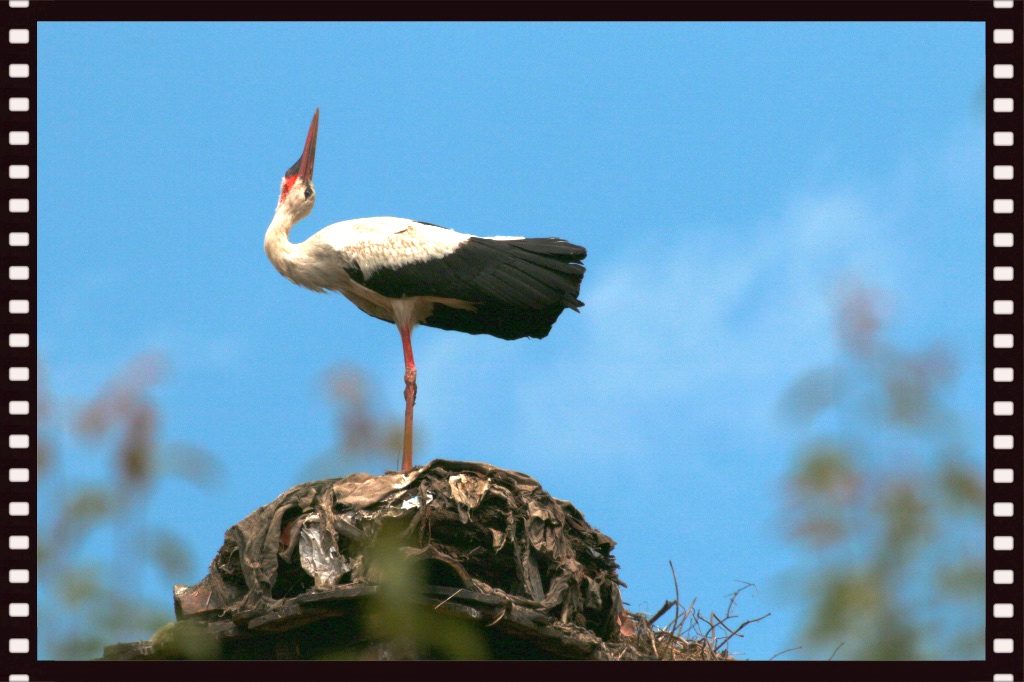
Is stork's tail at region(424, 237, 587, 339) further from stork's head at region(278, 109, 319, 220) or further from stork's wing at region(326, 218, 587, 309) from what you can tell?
stork's head at region(278, 109, 319, 220)

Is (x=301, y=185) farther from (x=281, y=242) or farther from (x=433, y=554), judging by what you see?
(x=433, y=554)

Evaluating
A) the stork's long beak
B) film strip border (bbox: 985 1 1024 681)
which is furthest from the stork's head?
film strip border (bbox: 985 1 1024 681)

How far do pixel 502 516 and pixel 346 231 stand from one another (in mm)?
3459

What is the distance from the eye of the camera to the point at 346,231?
11.7 m

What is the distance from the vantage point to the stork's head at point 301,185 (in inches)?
488

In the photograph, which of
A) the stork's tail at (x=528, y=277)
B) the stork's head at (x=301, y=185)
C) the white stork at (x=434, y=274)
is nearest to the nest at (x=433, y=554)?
the white stork at (x=434, y=274)

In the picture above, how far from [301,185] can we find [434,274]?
76.6 inches

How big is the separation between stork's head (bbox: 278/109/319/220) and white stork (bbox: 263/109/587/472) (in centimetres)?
32

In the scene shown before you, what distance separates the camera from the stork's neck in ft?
39.4

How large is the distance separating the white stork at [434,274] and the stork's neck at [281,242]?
0.01 meters

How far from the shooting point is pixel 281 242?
12.1 metres

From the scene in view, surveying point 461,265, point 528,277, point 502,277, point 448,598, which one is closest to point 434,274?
point 461,265
